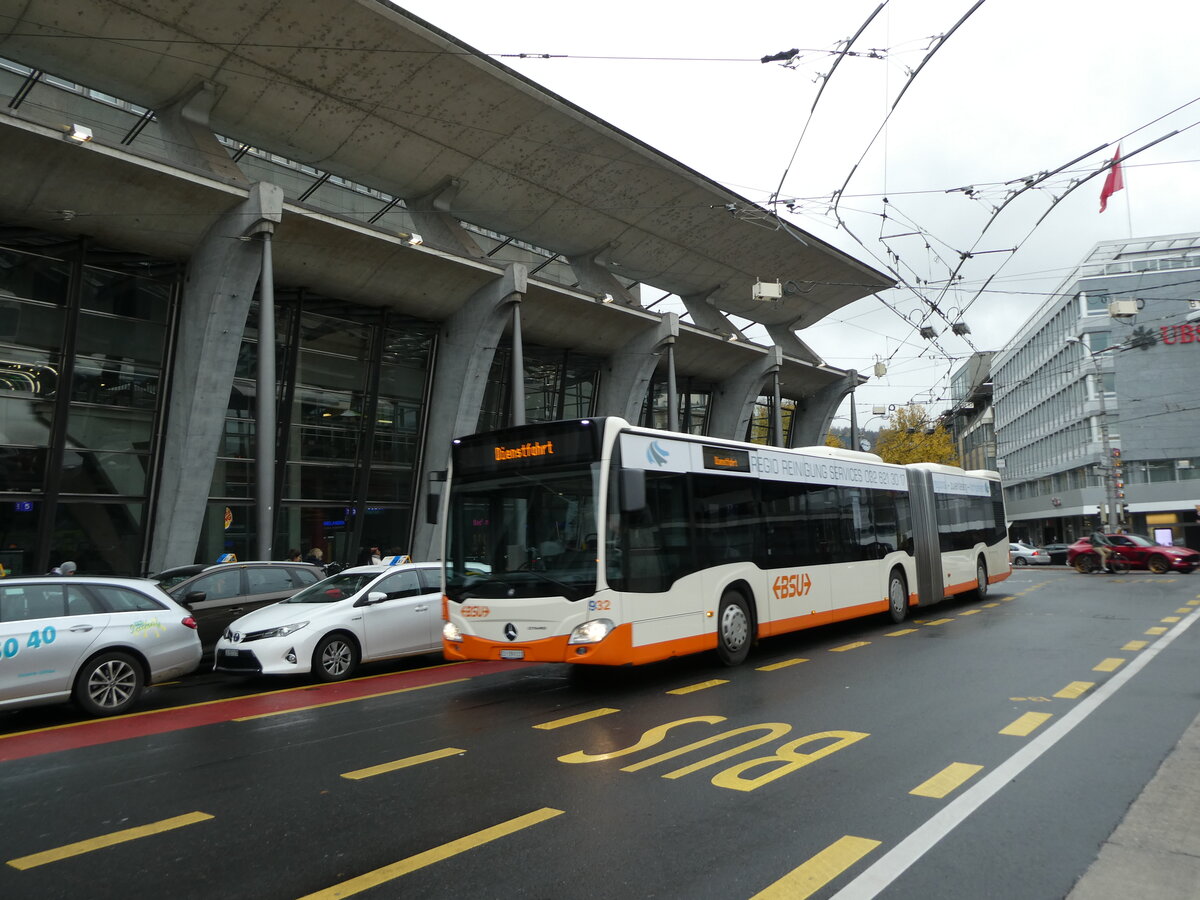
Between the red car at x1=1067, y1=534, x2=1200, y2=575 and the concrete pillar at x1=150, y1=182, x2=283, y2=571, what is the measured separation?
2900 centimetres

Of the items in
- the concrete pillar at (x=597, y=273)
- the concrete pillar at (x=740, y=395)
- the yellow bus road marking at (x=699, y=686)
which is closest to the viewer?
the yellow bus road marking at (x=699, y=686)

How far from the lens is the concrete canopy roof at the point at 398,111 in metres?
18.4

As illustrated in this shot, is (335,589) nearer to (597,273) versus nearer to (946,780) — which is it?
(946,780)

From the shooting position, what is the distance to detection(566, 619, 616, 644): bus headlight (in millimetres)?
8953

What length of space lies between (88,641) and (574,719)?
Answer: 17.4ft

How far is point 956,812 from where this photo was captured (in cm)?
509

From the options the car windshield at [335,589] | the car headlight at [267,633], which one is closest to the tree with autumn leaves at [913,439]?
the car windshield at [335,589]

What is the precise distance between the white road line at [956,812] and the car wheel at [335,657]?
8.13 m

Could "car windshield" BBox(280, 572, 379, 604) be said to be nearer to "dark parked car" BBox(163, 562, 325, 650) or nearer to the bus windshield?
"dark parked car" BBox(163, 562, 325, 650)

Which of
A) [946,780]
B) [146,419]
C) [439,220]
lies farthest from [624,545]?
[439,220]

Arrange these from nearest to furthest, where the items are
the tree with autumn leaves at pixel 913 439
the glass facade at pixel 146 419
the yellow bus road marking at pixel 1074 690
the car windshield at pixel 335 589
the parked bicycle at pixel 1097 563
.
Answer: the yellow bus road marking at pixel 1074 690
the car windshield at pixel 335 589
the glass facade at pixel 146 419
the parked bicycle at pixel 1097 563
the tree with autumn leaves at pixel 913 439

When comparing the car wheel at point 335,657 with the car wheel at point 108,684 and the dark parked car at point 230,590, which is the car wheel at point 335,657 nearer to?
the car wheel at point 108,684

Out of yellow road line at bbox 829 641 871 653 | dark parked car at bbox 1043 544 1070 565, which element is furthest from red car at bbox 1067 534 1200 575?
yellow road line at bbox 829 641 871 653

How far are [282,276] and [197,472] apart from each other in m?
5.86
